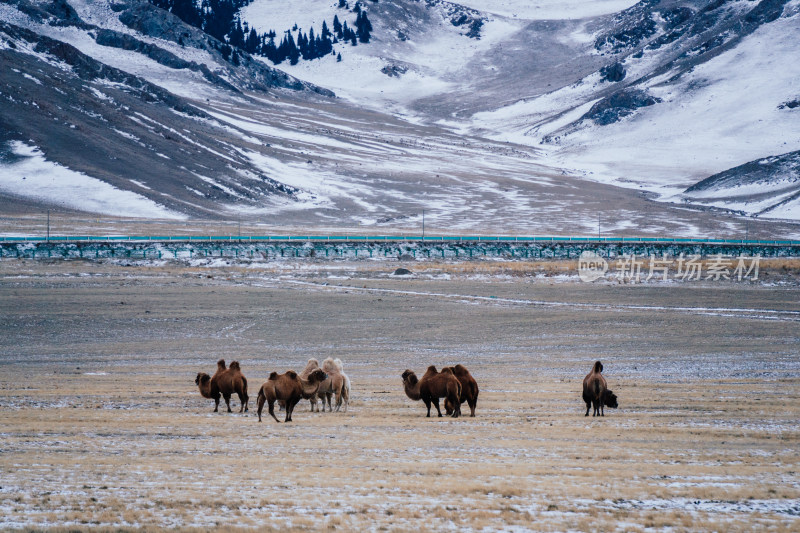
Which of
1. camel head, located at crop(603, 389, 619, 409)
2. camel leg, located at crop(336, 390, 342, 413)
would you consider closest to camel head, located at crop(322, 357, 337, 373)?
camel leg, located at crop(336, 390, 342, 413)

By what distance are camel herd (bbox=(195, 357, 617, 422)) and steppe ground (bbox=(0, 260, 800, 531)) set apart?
43 centimetres

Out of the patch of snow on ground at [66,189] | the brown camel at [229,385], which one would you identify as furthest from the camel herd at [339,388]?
the patch of snow on ground at [66,189]

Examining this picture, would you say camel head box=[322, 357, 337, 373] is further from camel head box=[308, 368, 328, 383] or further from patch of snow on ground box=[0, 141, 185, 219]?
patch of snow on ground box=[0, 141, 185, 219]

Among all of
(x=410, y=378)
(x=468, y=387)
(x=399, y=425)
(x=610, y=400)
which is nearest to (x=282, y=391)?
(x=399, y=425)

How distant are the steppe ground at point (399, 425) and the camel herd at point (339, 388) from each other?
0.43 meters

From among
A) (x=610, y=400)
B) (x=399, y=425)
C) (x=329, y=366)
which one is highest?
(x=329, y=366)

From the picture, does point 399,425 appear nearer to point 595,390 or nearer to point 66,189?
point 595,390

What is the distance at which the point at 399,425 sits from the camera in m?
14.7

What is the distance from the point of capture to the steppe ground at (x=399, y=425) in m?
8.95

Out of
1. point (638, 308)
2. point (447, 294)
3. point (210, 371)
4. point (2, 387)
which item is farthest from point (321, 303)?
point (2, 387)

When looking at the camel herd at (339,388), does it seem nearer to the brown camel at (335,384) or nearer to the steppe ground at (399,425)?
the brown camel at (335,384)

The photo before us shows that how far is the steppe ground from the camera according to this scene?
8.95 m

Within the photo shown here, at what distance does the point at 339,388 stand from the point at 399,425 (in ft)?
6.65

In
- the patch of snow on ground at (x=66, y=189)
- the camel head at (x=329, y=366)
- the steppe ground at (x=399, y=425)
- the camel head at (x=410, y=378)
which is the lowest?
the steppe ground at (x=399, y=425)
